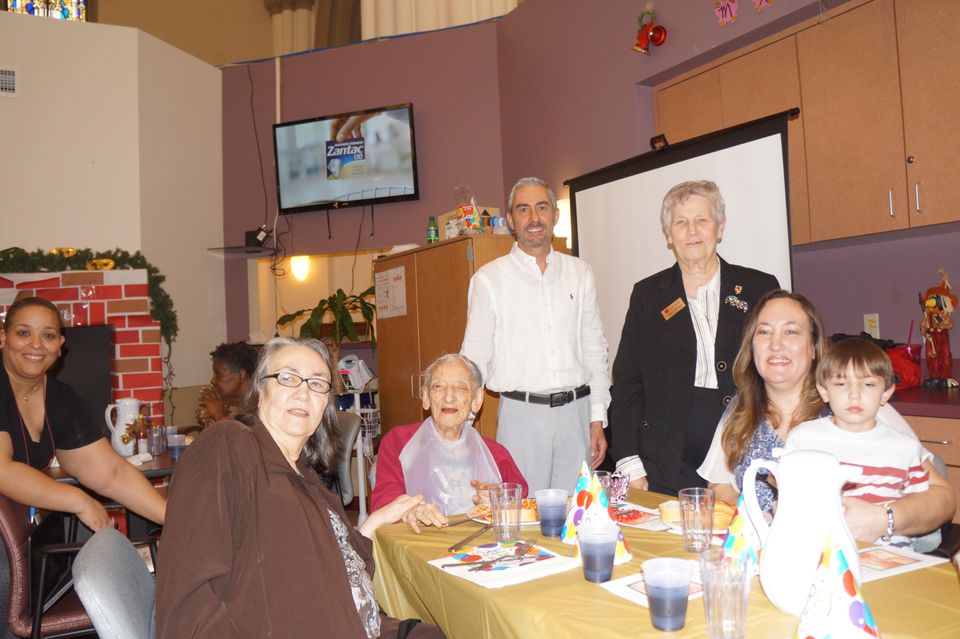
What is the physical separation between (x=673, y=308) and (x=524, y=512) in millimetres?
1085

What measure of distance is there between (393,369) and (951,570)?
12.9 ft

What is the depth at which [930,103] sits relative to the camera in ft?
10.8

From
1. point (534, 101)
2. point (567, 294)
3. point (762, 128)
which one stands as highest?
point (534, 101)

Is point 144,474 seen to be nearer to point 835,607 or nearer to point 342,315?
point 835,607

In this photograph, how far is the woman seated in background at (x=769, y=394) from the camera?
2043mm

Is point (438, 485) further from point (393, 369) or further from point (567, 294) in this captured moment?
point (393, 369)

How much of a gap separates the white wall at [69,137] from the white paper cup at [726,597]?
563 centimetres

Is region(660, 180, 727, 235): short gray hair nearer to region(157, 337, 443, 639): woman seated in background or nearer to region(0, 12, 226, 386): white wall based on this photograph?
region(157, 337, 443, 639): woman seated in background

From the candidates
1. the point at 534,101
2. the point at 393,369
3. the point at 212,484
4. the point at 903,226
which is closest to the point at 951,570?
the point at 212,484

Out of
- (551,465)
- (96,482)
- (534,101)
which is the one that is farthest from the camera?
(534,101)

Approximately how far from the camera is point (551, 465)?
328 centimetres

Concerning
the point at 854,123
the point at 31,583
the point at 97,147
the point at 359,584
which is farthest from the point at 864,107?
the point at 97,147

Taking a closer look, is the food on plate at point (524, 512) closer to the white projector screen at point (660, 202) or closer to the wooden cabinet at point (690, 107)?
the white projector screen at point (660, 202)

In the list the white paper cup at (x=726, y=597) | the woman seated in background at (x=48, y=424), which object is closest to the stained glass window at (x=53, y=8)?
the woman seated in background at (x=48, y=424)
